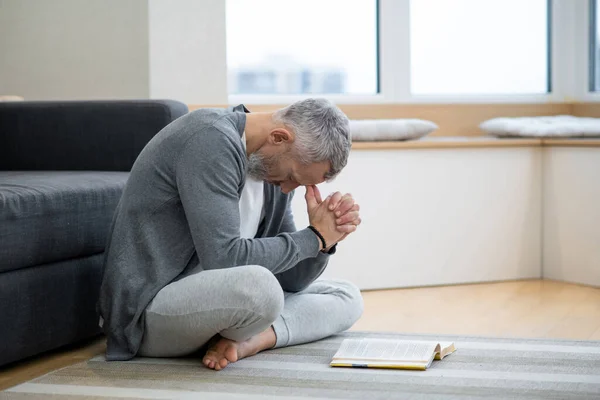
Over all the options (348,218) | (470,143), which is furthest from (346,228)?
(470,143)

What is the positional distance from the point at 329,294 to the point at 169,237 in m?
Result: 0.55

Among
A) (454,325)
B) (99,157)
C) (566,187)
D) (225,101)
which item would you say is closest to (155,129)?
(99,157)

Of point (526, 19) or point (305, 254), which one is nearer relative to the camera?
point (305, 254)

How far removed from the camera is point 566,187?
3.57 m

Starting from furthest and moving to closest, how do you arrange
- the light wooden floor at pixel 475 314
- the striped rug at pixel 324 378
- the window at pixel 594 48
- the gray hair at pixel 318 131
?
the window at pixel 594 48
the light wooden floor at pixel 475 314
the gray hair at pixel 318 131
the striped rug at pixel 324 378

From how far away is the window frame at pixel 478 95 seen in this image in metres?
4.00

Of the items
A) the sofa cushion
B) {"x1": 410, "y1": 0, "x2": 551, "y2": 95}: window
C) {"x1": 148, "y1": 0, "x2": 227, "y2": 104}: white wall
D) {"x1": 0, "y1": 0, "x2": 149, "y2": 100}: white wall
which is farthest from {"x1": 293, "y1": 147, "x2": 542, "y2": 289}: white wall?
the sofa cushion

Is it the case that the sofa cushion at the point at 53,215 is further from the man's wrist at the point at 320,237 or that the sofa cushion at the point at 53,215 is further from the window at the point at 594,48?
the window at the point at 594,48

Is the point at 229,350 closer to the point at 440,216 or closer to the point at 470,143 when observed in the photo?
the point at 440,216

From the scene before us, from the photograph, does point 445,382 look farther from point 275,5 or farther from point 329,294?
point 275,5

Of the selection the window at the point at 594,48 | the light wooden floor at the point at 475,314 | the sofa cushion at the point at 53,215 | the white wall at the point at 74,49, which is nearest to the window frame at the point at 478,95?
the window at the point at 594,48

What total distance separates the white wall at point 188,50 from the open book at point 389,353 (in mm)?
1478

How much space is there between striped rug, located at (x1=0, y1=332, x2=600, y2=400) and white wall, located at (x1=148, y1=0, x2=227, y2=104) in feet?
4.69

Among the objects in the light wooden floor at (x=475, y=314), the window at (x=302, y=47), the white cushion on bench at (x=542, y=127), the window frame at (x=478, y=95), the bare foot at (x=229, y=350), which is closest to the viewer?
Answer: the bare foot at (x=229, y=350)
